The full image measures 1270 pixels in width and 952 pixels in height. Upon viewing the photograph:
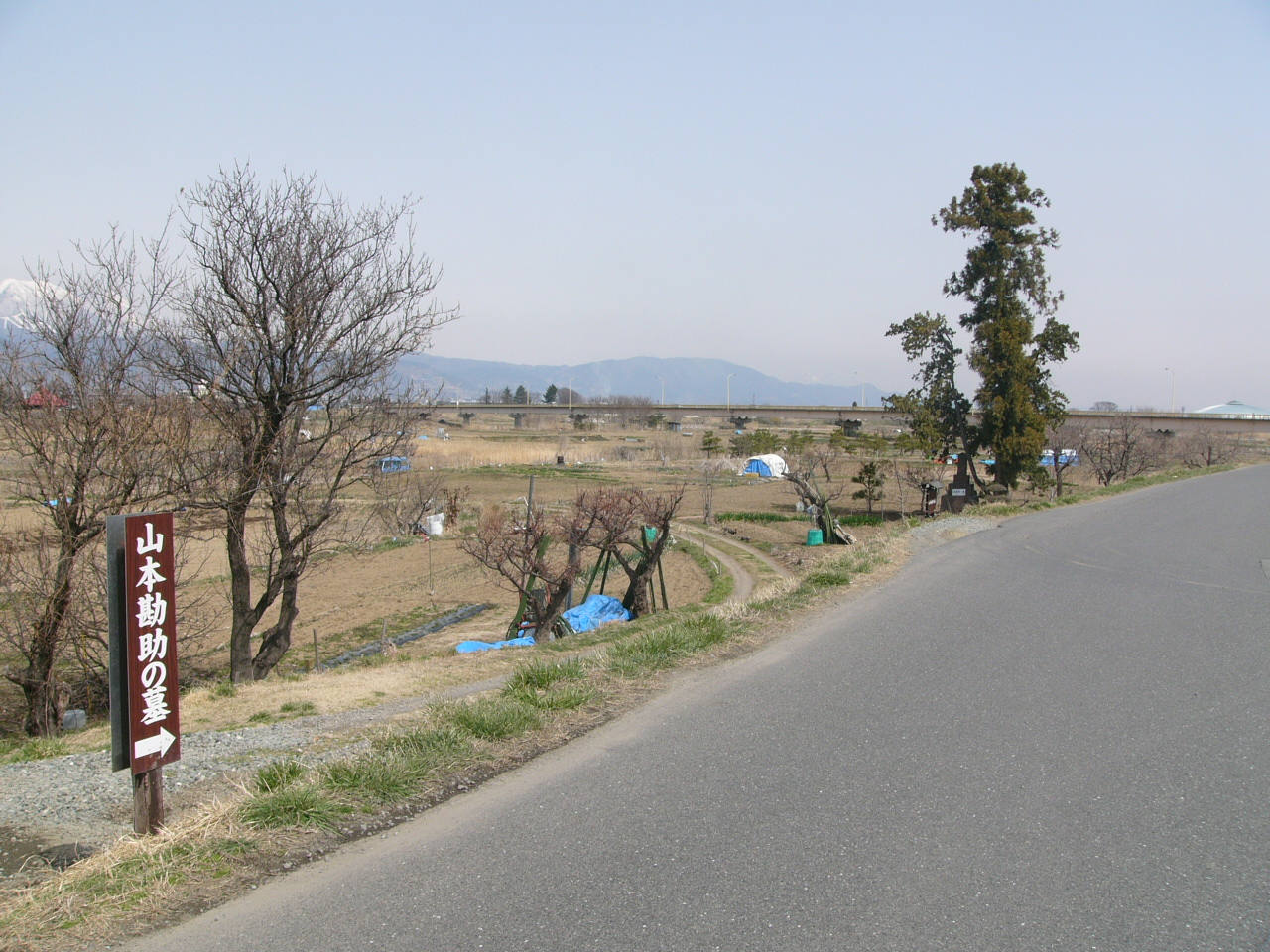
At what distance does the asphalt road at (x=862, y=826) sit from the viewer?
3365mm

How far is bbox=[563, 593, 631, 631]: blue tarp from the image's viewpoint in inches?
729

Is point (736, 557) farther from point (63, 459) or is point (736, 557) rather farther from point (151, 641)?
point (151, 641)

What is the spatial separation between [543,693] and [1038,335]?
100 feet

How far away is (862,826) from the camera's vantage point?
4207mm

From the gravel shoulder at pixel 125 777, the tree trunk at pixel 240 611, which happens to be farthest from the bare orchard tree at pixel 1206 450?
the gravel shoulder at pixel 125 777

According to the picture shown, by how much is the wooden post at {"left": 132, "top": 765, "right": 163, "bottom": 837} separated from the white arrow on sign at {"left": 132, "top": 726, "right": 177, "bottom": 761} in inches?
4.0

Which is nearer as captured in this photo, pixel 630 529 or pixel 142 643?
pixel 142 643

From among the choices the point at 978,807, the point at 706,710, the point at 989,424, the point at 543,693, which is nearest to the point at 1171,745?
the point at 978,807

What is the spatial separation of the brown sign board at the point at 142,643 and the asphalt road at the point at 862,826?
99 centimetres

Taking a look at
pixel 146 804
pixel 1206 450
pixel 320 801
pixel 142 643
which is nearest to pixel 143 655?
pixel 142 643

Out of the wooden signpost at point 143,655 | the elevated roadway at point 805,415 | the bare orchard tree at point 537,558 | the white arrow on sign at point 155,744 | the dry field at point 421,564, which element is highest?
the elevated roadway at point 805,415

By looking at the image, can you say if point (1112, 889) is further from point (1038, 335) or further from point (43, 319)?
point (1038, 335)

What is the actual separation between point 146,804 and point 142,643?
0.75 meters

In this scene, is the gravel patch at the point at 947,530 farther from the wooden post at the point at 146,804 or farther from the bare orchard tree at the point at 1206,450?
the bare orchard tree at the point at 1206,450
